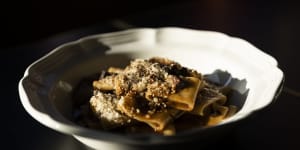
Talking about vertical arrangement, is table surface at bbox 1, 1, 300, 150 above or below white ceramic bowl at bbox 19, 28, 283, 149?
below

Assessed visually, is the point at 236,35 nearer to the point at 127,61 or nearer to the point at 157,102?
the point at 127,61

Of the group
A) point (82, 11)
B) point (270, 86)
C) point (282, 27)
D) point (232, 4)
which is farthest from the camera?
point (82, 11)

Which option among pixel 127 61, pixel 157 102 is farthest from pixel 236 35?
pixel 157 102

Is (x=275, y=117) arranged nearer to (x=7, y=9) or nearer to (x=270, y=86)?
(x=270, y=86)

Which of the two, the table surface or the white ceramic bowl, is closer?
the white ceramic bowl

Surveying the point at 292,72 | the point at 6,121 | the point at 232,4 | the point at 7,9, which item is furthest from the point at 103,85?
the point at 7,9
